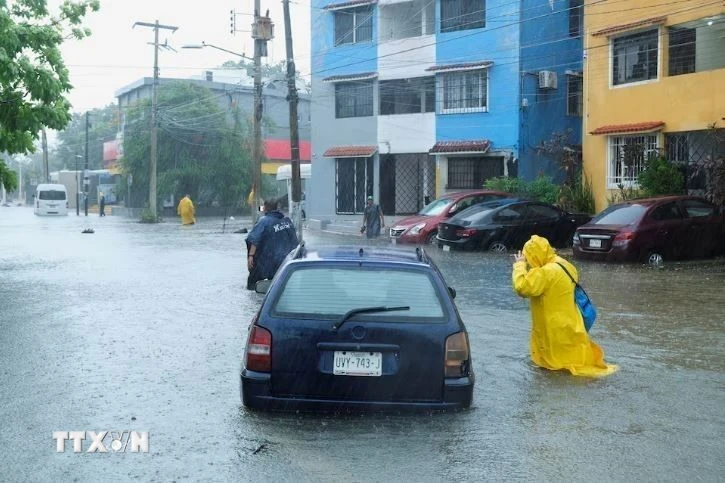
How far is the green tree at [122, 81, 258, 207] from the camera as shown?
5297cm

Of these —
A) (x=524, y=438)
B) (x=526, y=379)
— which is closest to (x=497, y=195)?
(x=526, y=379)

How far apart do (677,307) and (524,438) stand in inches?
297

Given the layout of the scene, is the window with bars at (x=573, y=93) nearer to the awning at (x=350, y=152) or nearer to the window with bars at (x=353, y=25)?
the awning at (x=350, y=152)

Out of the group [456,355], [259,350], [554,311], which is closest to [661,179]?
[554,311]

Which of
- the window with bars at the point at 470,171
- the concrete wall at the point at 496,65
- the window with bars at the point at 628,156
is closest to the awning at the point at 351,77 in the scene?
the concrete wall at the point at 496,65

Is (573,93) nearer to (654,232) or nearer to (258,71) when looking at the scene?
(258,71)

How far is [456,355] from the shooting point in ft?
20.7

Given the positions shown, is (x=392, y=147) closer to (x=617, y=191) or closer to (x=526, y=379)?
(x=617, y=191)

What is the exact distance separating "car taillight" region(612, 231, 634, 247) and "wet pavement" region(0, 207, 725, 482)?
3898 mm

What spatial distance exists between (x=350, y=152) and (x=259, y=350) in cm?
2897

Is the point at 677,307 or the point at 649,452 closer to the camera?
the point at 649,452

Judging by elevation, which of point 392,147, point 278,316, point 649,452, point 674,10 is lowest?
point 649,452

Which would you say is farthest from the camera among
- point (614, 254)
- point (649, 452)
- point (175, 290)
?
point (614, 254)

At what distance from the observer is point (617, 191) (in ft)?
83.1
